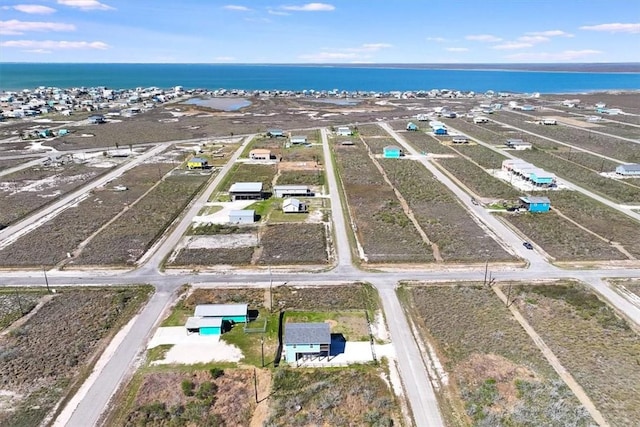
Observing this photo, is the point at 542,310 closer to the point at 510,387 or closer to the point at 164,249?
the point at 510,387

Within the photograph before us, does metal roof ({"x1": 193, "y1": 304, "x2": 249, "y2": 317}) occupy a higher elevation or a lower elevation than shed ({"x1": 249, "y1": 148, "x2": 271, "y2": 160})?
lower

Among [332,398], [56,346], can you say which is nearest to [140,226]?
[56,346]

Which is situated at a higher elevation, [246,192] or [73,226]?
[246,192]

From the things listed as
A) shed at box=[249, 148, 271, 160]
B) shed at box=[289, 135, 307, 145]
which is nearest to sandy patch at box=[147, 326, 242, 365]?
shed at box=[249, 148, 271, 160]

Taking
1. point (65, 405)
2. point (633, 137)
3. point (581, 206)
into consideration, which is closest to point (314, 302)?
point (65, 405)

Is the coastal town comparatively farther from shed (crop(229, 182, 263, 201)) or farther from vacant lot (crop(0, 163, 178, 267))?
vacant lot (crop(0, 163, 178, 267))

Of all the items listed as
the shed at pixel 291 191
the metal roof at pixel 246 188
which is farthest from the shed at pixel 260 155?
the shed at pixel 291 191

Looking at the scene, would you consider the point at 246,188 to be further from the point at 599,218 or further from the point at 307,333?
the point at 599,218
